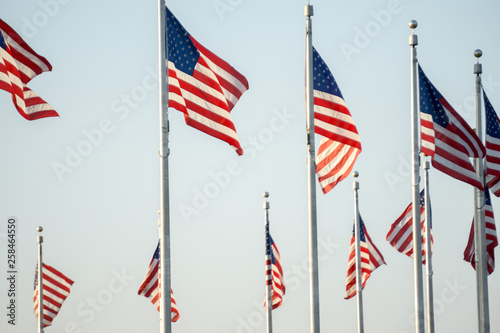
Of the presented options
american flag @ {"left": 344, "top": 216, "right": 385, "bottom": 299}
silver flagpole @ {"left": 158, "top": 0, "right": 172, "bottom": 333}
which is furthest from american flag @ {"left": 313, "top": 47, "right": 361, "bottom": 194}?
american flag @ {"left": 344, "top": 216, "right": 385, "bottom": 299}

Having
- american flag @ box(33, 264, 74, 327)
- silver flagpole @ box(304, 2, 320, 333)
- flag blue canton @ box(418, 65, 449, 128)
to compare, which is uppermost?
flag blue canton @ box(418, 65, 449, 128)

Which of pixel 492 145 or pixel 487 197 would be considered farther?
pixel 487 197

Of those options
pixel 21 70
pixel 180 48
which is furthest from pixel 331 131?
pixel 21 70

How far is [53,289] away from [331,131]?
1922cm

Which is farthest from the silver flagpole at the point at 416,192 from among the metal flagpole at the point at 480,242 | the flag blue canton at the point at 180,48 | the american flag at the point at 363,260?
the american flag at the point at 363,260

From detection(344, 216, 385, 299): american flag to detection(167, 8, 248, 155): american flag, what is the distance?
52.2 ft

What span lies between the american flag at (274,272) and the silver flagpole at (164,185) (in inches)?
591

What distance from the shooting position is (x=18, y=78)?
2672cm

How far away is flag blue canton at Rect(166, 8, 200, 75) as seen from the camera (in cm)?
2653

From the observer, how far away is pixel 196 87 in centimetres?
2648

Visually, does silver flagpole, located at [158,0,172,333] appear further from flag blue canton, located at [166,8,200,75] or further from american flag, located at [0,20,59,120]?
american flag, located at [0,20,59,120]

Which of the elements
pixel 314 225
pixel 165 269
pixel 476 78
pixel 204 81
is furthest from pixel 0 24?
pixel 476 78

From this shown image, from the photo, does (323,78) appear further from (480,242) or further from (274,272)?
(274,272)

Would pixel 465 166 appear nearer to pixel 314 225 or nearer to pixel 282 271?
pixel 314 225
